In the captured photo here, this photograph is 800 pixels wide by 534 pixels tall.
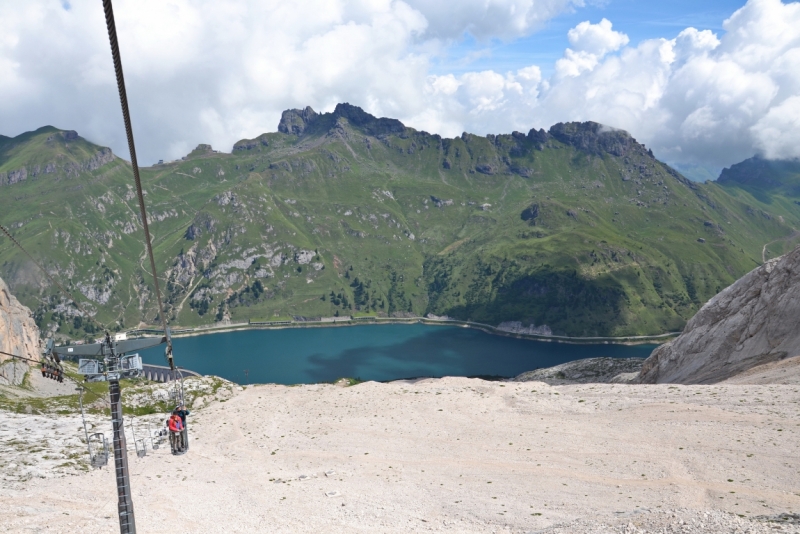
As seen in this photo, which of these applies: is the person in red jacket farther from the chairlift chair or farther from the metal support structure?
the metal support structure

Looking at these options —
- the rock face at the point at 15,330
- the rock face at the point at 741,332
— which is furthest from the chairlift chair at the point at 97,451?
the rock face at the point at 15,330

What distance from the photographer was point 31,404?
5984 cm

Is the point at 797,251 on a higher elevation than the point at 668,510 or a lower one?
higher

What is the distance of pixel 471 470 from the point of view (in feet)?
134

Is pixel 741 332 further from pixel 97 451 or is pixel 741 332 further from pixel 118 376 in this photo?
pixel 118 376

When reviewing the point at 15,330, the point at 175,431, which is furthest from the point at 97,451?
the point at 15,330

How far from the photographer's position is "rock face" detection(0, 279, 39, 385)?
12200 cm

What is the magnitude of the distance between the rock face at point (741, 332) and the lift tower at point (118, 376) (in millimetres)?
66318

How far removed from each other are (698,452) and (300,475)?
28751 mm

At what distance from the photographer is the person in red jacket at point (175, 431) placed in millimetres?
41812

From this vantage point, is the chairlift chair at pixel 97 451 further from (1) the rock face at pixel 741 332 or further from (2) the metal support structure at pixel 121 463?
(1) the rock face at pixel 741 332

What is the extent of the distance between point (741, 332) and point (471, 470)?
48896 millimetres

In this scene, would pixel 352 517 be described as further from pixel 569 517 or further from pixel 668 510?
pixel 668 510

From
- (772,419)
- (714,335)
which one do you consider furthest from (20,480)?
(714,335)
